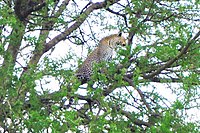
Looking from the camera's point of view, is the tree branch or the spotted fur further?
the spotted fur

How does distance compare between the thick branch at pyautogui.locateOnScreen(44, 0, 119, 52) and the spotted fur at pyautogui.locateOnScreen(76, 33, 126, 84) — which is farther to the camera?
the thick branch at pyautogui.locateOnScreen(44, 0, 119, 52)

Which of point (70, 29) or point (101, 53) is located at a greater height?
point (70, 29)

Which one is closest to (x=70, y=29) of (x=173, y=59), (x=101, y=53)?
(x=101, y=53)

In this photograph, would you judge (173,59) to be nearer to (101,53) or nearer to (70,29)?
(101,53)

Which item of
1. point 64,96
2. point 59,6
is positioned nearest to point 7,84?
point 64,96

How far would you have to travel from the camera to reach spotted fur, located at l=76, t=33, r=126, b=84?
8844mm

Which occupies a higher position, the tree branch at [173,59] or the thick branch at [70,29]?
the thick branch at [70,29]

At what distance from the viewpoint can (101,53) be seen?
30.6 ft

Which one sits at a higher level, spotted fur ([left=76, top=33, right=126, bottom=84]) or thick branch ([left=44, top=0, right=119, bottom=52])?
thick branch ([left=44, top=0, right=119, bottom=52])

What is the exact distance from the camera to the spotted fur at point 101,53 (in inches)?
348

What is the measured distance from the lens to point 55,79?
23.9 feet

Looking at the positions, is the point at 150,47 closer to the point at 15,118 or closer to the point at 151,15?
the point at 151,15

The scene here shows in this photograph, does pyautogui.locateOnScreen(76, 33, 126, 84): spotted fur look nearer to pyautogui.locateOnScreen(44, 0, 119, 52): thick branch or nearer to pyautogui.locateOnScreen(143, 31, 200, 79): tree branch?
pyautogui.locateOnScreen(44, 0, 119, 52): thick branch

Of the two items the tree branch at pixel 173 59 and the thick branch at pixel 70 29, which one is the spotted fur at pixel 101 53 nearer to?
the thick branch at pixel 70 29
